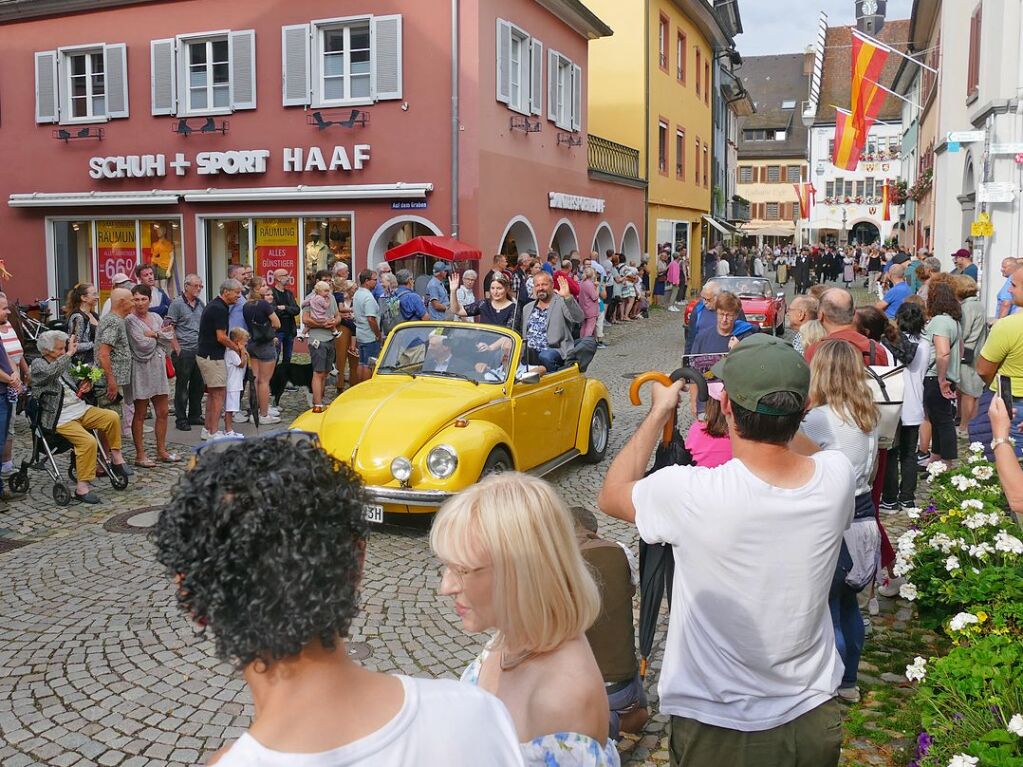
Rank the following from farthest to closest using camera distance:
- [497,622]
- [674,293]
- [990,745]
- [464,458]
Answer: [674,293], [464,458], [990,745], [497,622]

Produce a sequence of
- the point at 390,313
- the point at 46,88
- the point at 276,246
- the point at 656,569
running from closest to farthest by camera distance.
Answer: the point at 656,569
the point at 390,313
the point at 276,246
the point at 46,88

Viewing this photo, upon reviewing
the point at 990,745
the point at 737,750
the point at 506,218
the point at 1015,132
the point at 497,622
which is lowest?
the point at 990,745

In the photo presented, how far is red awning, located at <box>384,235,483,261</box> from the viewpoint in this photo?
1683 cm

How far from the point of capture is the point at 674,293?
31125mm

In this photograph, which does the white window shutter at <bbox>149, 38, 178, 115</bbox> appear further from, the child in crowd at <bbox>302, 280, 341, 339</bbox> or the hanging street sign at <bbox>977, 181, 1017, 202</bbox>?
the hanging street sign at <bbox>977, 181, 1017, 202</bbox>

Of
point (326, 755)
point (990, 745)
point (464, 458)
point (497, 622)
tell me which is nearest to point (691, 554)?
point (497, 622)

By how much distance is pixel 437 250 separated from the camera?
663 inches

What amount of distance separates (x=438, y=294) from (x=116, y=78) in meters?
9.53

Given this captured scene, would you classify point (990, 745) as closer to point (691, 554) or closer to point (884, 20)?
point (691, 554)

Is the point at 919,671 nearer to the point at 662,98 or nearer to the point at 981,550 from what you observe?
the point at 981,550

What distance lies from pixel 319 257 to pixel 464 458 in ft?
41.8

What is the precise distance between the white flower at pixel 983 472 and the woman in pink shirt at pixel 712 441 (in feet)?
8.93

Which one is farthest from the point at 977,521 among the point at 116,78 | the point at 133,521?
the point at 116,78

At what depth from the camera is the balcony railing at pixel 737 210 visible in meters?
48.3
